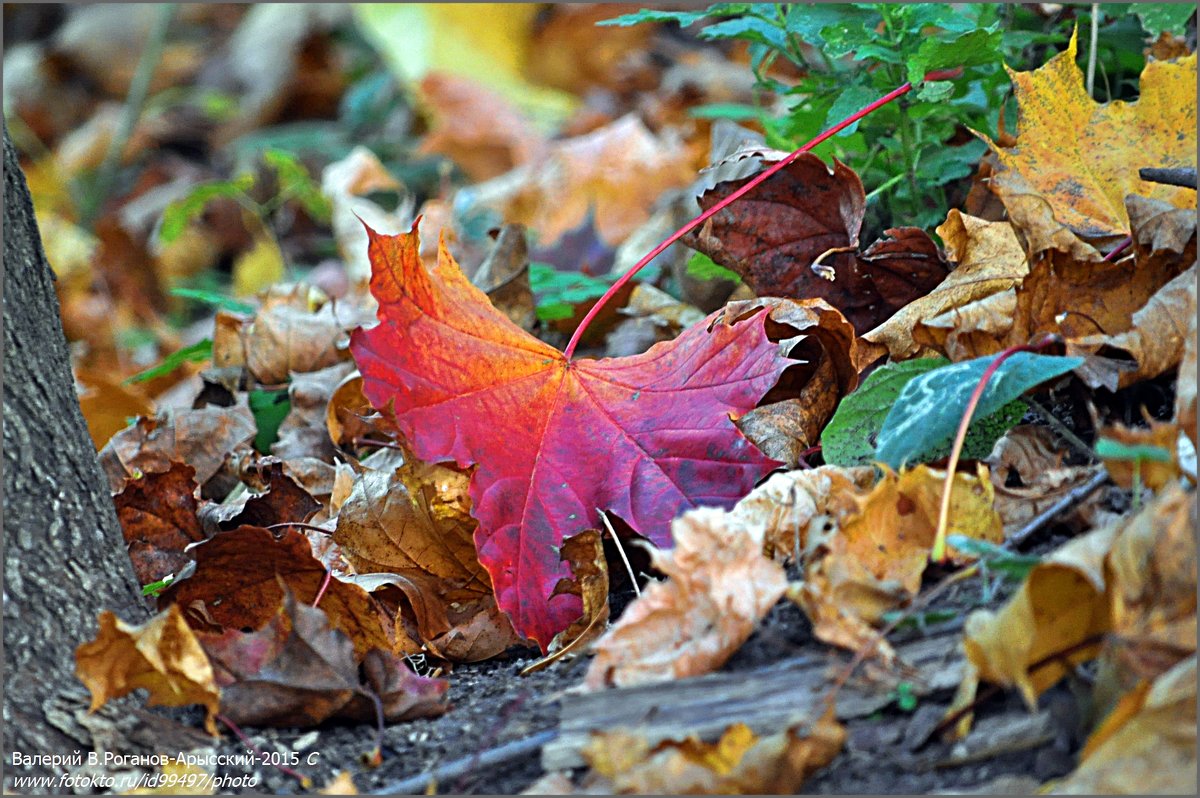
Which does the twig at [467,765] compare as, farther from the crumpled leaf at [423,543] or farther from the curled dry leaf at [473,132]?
the curled dry leaf at [473,132]

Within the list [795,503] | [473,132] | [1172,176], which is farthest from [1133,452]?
[473,132]

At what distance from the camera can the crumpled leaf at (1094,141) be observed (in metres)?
1.22

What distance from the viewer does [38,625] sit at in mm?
933

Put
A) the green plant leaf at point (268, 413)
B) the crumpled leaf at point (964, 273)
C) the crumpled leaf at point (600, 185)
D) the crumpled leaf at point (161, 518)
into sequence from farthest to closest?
1. the crumpled leaf at point (600, 185)
2. the green plant leaf at point (268, 413)
3. the crumpled leaf at point (161, 518)
4. the crumpled leaf at point (964, 273)

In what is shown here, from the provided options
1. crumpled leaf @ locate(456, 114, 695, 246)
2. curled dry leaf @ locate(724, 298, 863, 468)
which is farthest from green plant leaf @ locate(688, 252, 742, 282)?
crumpled leaf @ locate(456, 114, 695, 246)

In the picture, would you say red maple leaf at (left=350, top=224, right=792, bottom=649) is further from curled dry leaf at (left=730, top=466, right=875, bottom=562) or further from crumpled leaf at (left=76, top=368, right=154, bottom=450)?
crumpled leaf at (left=76, top=368, right=154, bottom=450)

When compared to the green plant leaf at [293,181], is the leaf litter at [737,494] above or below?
below

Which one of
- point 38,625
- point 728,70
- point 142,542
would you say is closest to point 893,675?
point 38,625

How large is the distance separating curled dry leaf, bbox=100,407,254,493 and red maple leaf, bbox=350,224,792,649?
0.60 meters

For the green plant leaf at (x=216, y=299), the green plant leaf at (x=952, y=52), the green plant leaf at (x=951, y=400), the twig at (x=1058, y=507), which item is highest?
the green plant leaf at (x=952, y=52)

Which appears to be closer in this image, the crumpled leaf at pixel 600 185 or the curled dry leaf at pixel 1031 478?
the curled dry leaf at pixel 1031 478

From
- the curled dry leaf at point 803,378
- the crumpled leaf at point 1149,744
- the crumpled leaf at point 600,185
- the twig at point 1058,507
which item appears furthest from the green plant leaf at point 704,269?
the crumpled leaf at point 600,185

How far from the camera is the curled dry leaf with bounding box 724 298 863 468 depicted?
124 centimetres

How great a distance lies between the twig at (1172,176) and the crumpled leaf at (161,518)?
44.8 inches
